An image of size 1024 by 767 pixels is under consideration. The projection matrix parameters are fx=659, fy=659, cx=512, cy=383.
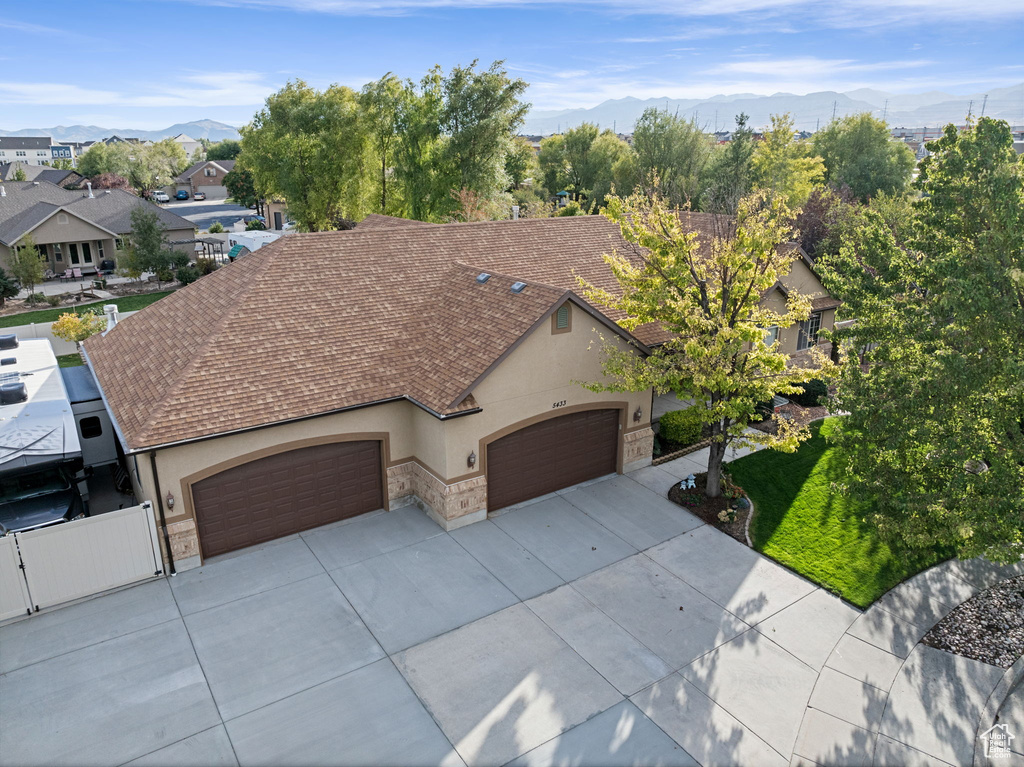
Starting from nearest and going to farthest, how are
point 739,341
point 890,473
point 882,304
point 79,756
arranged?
point 79,756
point 890,473
point 882,304
point 739,341

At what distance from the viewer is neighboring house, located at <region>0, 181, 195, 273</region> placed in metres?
42.8

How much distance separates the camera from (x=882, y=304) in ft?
40.4

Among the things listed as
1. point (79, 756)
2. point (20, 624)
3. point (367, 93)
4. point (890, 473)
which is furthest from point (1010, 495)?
point (367, 93)

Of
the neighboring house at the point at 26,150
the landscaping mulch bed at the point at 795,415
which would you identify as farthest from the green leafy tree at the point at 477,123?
the neighboring house at the point at 26,150

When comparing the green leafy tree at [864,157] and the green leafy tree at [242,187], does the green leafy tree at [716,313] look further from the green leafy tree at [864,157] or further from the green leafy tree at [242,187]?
the green leafy tree at [242,187]

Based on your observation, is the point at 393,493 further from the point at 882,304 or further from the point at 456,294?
the point at 882,304

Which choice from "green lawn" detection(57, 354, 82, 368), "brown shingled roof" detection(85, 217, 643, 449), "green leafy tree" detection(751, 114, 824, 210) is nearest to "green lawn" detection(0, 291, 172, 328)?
"green lawn" detection(57, 354, 82, 368)

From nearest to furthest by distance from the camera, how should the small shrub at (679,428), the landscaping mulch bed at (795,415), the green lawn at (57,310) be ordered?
the small shrub at (679,428) < the landscaping mulch bed at (795,415) < the green lawn at (57,310)

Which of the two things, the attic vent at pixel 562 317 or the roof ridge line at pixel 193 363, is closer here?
the roof ridge line at pixel 193 363

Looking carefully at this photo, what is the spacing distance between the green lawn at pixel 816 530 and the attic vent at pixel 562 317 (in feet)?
21.1

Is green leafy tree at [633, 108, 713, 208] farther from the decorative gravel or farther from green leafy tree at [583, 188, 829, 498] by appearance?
the decorative gravel

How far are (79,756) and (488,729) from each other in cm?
576

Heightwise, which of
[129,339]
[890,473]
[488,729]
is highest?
[129,339]

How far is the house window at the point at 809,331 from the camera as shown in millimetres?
24719
